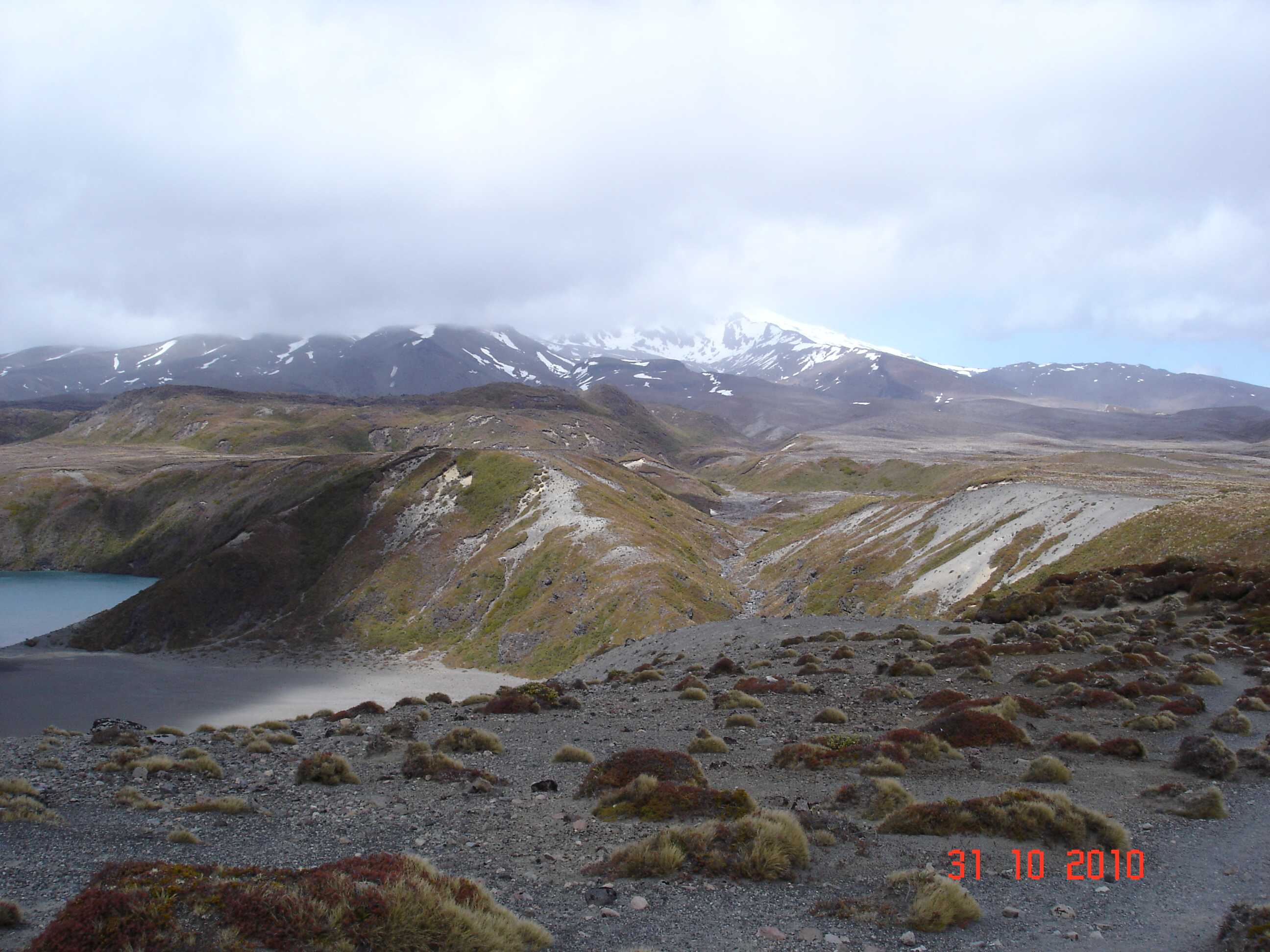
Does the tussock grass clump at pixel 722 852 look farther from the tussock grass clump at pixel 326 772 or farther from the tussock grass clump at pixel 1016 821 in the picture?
the tussock grass clump at pixel 326 772

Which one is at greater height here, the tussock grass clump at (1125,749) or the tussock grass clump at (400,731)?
the tussock grass clump at (1125,749)

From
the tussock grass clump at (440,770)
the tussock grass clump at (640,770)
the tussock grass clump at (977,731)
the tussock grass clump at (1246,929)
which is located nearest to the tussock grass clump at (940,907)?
the tussock grass clump at (1246,929)

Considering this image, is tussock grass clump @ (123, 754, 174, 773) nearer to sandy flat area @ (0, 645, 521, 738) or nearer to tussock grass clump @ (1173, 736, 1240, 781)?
tussock grass clump @ (1173, 736, 1240, 781)

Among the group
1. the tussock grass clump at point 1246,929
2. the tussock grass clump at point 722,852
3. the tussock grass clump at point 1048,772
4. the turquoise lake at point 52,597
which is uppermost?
the tussock grass clump at point 1246,929

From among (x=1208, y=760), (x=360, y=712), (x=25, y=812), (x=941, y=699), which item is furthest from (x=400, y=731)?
(x=1208, y=760)

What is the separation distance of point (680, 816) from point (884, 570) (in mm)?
61534

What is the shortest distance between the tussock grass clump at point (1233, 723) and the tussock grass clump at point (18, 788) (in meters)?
27.3

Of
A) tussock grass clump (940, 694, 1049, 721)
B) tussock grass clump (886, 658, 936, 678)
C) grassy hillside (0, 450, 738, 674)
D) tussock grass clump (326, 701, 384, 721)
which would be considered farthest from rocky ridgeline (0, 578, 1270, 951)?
grassy hillside (0, 450, 738, 674)

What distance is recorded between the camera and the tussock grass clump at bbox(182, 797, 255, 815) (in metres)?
13.5

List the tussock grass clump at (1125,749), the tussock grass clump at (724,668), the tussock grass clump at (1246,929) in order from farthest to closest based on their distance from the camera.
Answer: the tussock grass clump at (724,668) < the tussock grass clump at (1125,749) < the tussock grass clump at (1246,929)

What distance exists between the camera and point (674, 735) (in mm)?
20125

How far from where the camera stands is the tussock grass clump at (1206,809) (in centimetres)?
1181

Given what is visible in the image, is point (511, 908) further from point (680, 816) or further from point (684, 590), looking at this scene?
point (684, 590)

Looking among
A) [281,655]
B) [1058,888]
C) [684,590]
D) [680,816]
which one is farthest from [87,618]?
[1058,888]
